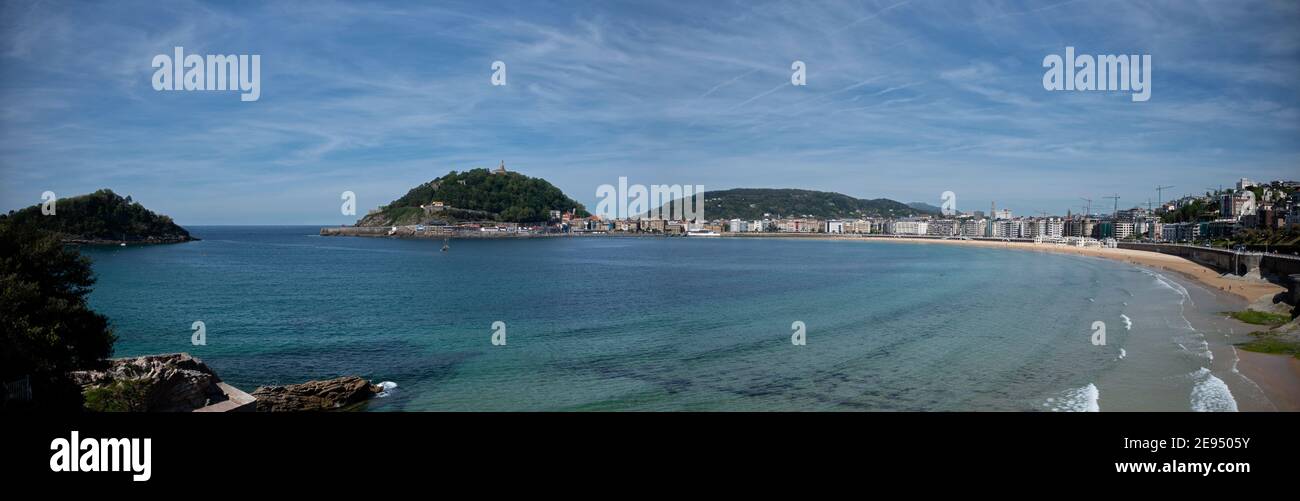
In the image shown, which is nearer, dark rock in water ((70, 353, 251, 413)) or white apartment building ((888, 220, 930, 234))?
dark rock in water ((70, 353, 251, 413))

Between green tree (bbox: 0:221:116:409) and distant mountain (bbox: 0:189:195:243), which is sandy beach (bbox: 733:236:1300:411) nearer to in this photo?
green tree (bbox: 0:221:116:409)

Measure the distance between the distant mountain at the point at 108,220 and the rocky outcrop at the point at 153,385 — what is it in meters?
79.1

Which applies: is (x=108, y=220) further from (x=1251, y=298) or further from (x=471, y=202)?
(x=1251, y=298)

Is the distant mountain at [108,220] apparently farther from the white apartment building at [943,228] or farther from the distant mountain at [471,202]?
the white apartment building at [943,228]

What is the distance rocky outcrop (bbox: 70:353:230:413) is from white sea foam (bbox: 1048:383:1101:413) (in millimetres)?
14428

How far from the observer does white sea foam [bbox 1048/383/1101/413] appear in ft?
39.2

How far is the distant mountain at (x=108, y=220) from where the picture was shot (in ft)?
259

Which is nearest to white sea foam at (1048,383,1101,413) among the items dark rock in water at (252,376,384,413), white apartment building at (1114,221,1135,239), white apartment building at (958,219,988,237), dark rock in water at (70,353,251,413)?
dark rock in water at (252,376,384,413)

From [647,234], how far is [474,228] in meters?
52.3

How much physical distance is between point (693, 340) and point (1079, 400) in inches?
387

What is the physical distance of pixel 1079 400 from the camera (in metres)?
12.7

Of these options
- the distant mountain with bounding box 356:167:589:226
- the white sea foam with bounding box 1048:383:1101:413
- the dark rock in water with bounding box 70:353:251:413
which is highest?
the distant mountain with bounding box 356:167:589:226
